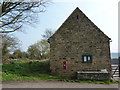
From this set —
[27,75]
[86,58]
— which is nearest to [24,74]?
[27,75]

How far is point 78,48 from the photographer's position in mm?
16656

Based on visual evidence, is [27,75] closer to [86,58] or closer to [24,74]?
[24,74]

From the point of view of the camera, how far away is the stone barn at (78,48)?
1639 cm

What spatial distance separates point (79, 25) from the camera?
55.6 ft

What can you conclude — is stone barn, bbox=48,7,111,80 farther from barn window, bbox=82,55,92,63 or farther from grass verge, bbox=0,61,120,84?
grass verge, bbox=0,61,120,84

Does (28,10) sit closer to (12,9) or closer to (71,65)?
(12,9)

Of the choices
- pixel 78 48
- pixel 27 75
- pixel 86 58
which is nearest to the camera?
pixel 27 75

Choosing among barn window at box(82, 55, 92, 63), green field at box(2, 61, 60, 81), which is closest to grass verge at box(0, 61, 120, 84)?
green field at box(2, 61, 60, 81)

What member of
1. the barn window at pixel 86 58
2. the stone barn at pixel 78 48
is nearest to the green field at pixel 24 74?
the stone barn at pixel 78 48

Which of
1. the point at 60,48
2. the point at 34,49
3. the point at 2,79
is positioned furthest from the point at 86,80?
the point at 34,49

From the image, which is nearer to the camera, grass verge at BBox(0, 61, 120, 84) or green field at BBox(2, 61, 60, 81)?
grass verge at BBox(0, 61, 120, 84)

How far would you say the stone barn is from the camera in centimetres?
1639

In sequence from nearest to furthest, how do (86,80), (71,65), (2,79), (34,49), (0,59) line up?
1. (2,79)
2. (86,80)
3. (71,65)
4. (0,59)
5. (34,49)

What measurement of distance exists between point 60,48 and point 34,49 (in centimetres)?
2626
